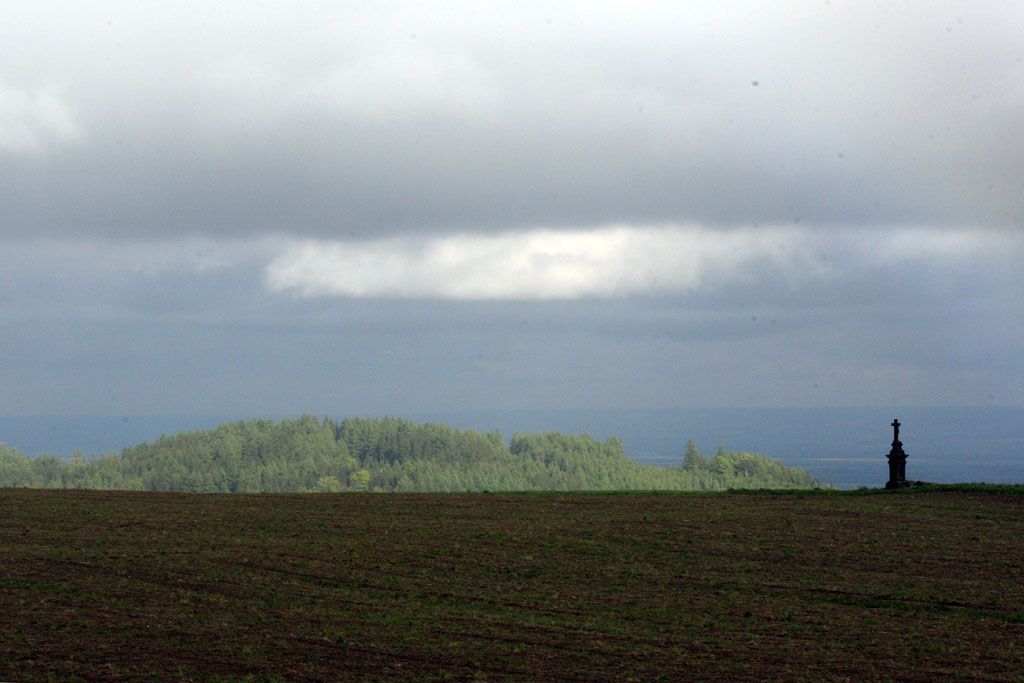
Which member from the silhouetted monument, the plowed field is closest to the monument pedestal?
the silhouetted monument

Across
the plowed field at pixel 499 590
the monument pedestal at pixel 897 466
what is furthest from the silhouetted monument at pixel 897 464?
the plowed field at pixel 499 590

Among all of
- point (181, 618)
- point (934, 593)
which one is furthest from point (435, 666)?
point (934, 593)

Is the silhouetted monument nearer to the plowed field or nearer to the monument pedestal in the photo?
the monument pedestal

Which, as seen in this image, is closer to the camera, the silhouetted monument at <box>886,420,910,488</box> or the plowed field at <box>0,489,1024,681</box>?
the plowed field at <box>0,489,1024,681</box>

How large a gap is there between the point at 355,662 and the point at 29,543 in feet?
37.8

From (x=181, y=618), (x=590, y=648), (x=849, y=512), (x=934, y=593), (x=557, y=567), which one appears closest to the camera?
(x=590, y=648)

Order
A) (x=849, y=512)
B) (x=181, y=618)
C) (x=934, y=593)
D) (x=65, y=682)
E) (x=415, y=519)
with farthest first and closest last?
(x=849, y=512), (x=415, y=519), (x=934, y=593), (x=181, y=618), (x=65, y=682)

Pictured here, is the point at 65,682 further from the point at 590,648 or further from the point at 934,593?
the point at 934,593

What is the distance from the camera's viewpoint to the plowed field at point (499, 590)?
1534cm

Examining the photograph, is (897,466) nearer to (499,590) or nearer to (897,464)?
(897,464)

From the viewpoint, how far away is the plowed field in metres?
15.3

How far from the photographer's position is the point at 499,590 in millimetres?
20094

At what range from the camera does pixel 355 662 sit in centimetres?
1508

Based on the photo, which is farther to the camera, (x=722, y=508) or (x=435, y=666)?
(x=722, y=508)
